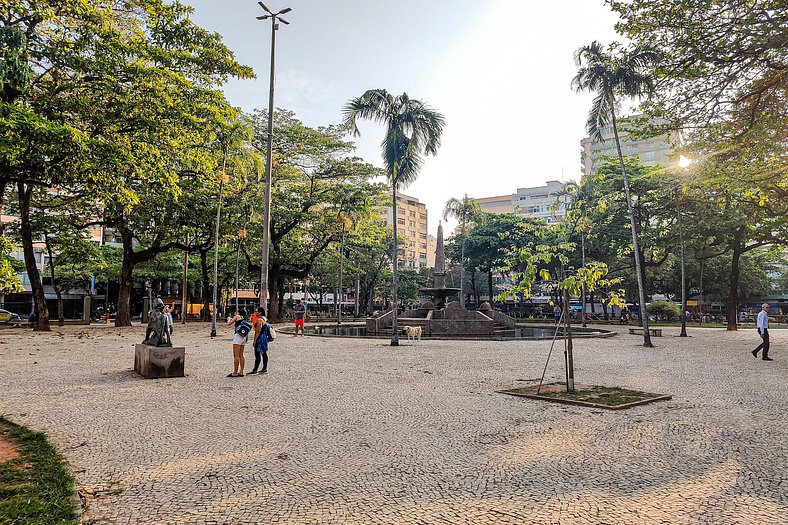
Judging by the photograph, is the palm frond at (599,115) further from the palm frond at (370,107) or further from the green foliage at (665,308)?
the green foliage at (665,308)

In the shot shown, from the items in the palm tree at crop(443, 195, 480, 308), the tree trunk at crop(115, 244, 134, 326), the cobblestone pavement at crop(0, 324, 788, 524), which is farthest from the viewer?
the palm tree at crop(443, 195, 480, 308)

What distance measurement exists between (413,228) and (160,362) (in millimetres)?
103493

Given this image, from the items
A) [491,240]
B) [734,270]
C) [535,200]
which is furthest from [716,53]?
[535,200]

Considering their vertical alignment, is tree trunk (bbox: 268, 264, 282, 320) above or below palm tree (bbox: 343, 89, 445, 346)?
below

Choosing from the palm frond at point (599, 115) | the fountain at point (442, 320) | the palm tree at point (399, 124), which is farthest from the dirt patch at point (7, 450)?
the palm frond at point (599, 115)

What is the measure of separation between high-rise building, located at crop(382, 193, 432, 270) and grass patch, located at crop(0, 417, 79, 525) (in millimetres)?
101705

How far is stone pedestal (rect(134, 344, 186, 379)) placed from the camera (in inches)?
427

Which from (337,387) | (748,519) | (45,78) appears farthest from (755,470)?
(45,78)

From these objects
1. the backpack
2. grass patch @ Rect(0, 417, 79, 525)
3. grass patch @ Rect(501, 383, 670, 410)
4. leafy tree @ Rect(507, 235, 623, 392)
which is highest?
leafy tree @ Rect(507, 235, 623, 392)

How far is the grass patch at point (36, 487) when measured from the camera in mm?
3680

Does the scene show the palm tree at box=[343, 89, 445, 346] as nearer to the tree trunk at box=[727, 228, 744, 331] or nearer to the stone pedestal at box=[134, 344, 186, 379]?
the stone pedestal at box=[134, 344, 186, 379]

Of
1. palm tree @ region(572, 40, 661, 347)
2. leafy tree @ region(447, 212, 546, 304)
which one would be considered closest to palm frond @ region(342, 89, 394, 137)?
palm tree @ region(572, 40, 661, 347)

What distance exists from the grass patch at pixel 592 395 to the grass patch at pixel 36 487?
22.8ft

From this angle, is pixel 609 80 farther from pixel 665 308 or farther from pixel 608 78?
pixel 665 308
